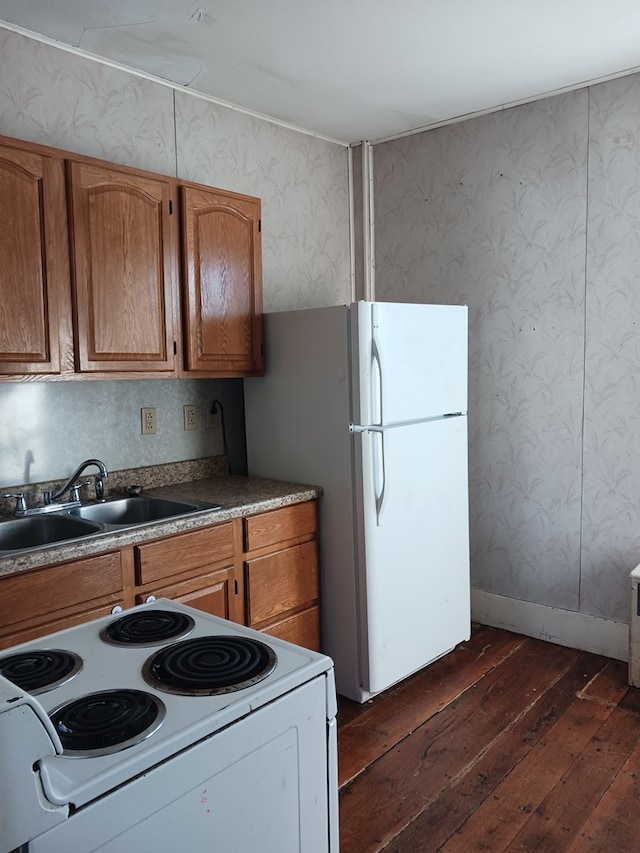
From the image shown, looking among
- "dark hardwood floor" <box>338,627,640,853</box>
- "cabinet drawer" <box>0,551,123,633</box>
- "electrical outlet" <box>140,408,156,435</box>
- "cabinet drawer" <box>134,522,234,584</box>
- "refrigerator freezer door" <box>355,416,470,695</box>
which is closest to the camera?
"cabinet drawer" <box>0,551,123,633</box>

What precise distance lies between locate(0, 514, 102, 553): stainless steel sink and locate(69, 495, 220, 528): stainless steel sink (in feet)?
0.25

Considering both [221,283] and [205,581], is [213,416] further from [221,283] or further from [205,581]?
[205,581]

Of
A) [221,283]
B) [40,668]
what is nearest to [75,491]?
[221,283]

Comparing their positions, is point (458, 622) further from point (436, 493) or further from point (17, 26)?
point (17, 26)

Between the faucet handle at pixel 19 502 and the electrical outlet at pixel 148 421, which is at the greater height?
the electrical outlet at pixel 148 421

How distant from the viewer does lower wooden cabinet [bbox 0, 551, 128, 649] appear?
1.85 m

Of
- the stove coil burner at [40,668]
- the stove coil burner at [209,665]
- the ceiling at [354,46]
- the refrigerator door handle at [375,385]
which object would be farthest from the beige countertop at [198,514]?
→ the ceiling at [354,46]

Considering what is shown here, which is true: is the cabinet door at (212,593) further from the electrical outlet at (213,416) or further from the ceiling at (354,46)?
the ceiling at (354,46)

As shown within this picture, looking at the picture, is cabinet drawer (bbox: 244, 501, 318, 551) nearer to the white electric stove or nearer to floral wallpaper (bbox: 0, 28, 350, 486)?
floral wallpaper (bbox: 0, 28, 350, 486)

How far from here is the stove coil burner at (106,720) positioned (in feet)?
3.04

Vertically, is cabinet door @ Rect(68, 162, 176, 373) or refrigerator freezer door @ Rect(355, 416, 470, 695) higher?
cabinet door @ Rect(68, 162, 176, 373)

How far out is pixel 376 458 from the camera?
2604 millimetres

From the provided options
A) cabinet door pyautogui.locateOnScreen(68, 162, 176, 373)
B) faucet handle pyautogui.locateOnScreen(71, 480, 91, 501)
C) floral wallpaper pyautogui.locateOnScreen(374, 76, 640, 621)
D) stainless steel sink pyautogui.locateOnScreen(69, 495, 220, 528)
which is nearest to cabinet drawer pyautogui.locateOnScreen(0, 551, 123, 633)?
stainless steel sink pyautogui.locateOnScreen(69, 495, 220, 528)

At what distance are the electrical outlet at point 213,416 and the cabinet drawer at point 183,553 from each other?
78 cm
